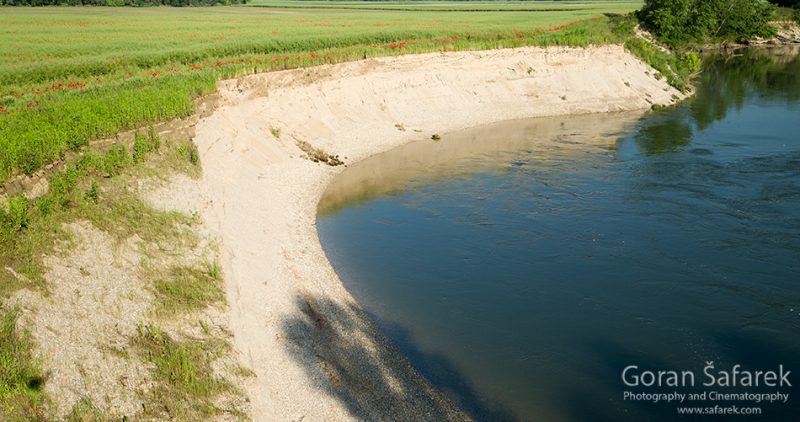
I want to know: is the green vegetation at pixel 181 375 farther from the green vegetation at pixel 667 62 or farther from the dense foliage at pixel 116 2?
the dense foliage at pixel 116 2

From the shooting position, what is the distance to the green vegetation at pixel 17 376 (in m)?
10.9

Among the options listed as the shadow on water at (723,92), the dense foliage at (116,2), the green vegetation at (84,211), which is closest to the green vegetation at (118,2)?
the dense foliage at (116,2)

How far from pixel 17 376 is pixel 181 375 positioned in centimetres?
308

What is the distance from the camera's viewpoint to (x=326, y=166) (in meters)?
33.0

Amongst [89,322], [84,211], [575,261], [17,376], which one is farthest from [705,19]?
[17,376]

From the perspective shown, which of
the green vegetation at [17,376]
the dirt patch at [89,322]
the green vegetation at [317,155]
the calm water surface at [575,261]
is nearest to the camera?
the green vegetation at [17,376]

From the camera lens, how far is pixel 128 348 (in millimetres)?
13414

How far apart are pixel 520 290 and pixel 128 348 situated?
1194 cm

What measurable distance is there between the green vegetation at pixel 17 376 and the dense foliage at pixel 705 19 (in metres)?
70.9

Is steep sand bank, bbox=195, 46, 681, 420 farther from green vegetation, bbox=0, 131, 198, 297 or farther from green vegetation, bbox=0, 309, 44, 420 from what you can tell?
green vegetation, bbox=0, 309, 44, 420

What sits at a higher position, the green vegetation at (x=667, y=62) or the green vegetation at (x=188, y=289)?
the green vegetation at (x=667, y=62)

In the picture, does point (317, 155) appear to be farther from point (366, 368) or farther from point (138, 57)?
point (366, 368)

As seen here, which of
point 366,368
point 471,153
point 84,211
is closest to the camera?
point 366,368

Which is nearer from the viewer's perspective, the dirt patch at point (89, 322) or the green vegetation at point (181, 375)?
the dirt patch at point (89, 322)
